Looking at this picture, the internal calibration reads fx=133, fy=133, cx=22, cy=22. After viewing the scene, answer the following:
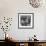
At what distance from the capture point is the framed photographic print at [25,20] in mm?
5008

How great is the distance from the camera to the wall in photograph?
4.98m

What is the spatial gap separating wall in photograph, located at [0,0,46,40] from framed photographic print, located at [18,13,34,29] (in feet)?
0.37

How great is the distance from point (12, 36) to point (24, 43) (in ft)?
2.79

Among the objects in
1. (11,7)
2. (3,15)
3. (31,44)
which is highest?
(11,7)

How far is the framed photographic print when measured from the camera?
16.4 feet

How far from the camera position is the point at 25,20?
16.5 feet

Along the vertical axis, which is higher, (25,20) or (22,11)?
(22,11)

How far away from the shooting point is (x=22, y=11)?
16.4 feet

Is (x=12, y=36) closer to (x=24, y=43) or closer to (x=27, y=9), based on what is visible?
(x=24, y=43)

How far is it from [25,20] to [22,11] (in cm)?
36

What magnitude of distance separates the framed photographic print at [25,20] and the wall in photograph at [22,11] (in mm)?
113

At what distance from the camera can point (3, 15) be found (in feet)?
16.3

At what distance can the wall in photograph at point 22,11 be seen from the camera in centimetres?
498

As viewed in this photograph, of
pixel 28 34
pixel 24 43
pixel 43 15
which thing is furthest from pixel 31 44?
pixel 43 15
